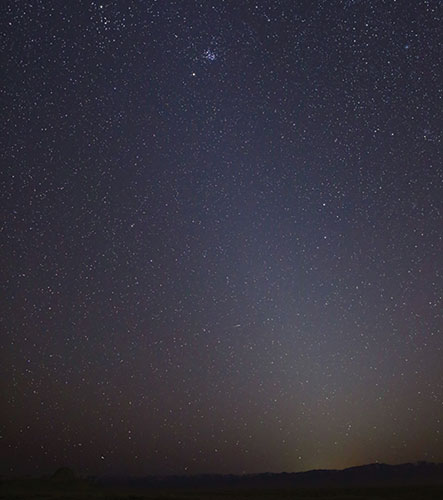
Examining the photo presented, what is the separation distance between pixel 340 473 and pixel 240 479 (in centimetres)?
2065

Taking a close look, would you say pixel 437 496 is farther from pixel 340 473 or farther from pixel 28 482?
pixel 340 473

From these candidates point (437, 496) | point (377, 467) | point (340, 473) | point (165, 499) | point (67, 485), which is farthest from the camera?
point (377, 467)

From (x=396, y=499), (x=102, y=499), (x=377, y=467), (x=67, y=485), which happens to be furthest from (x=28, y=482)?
(x=377, y=467)

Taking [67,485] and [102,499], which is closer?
[102,499]

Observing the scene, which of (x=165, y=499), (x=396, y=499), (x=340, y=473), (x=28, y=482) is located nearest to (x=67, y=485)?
(x=28, y=482)

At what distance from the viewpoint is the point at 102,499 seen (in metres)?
24.4

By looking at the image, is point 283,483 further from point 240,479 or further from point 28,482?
point 28,482

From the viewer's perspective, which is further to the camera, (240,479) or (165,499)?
(240,479)

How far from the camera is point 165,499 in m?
25.9

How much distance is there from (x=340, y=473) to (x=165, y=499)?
9089cm

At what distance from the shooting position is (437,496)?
23703 millimetres

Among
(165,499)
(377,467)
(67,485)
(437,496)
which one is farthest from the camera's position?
(377,467)

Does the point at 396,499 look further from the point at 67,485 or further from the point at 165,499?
the point at 67,485

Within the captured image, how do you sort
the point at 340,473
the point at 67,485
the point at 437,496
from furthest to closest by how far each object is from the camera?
the point at 340,473 < the point at 67,485 < the point at 437,496
